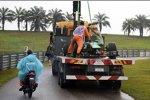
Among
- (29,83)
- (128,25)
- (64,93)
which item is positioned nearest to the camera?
(29,83)

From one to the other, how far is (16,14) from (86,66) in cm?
9364

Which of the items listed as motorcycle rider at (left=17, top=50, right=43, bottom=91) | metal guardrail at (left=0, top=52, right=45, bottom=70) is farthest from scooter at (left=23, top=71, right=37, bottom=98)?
metal guardrail at (left=0, top=52, right=45, bottom=70)

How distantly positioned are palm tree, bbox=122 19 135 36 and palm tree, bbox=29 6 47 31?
2315cm

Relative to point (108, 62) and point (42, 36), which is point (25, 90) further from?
point (42, 36)

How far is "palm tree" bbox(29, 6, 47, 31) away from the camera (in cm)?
10669

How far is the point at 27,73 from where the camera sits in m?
14.1

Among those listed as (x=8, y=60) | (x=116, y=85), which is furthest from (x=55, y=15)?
(x=116, y=85)

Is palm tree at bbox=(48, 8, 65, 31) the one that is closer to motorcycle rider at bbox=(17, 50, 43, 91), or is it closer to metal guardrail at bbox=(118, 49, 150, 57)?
Result: metal guardrail at bbox=(118, 49, 150, 57)

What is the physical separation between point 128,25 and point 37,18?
26.6 meters

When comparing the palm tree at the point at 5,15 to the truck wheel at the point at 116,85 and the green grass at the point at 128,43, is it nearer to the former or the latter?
the green grass at the point at 128,43

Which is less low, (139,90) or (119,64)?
(119,64)

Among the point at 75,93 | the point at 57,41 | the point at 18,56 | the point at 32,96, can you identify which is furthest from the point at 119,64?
the point at 18,56

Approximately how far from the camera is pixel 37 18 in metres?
106

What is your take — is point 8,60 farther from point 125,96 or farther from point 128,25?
point 128,25
